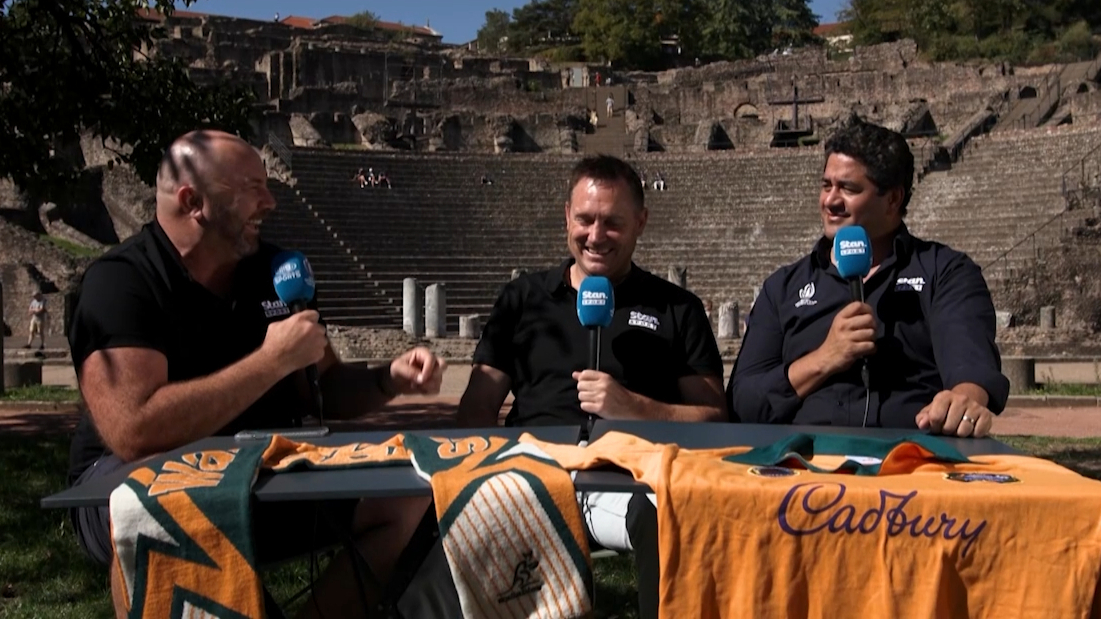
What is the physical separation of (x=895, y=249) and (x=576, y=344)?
1199 millimetres

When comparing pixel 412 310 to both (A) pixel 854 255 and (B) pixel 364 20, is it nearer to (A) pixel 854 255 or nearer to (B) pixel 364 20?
(A) pixel 854 255

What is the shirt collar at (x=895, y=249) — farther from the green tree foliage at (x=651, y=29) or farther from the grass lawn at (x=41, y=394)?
the green tree foliage at (x=651, y=29)

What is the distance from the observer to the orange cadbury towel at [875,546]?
8.16 feet

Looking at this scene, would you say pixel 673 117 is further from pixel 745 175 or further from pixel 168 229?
pixel 168 229

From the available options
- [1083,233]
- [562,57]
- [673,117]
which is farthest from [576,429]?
[562,57]

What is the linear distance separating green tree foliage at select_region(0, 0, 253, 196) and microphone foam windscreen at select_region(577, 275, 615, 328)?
5.84 m

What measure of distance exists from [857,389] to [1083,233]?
80.6 feet

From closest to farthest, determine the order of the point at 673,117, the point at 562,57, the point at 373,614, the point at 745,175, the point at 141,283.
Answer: the point at 373,614
the point at 141,283
the point at 745,175
the point at 673,117
the point at 562,57

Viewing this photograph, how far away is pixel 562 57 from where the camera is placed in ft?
225

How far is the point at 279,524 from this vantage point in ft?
10.5

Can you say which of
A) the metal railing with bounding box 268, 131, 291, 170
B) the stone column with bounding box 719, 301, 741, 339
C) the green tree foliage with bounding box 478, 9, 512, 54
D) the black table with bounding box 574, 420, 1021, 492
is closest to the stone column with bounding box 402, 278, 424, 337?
the stone column with bounding box 719, 301, 741, 339

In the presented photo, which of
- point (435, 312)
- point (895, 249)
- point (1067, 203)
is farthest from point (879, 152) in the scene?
point (1067, 203)

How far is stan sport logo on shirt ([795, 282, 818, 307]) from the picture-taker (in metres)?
4.28

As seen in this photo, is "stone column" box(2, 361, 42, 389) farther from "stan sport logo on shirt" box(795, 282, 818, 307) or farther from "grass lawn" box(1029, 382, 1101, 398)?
"stan sport logo on shirt" box(795, 282, 818, 307)
